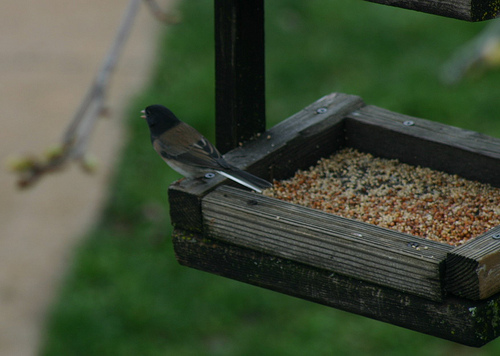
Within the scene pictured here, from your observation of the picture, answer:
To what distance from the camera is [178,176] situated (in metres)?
5.69

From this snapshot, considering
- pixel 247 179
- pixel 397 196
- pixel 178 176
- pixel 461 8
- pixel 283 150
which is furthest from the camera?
pixel 178 176

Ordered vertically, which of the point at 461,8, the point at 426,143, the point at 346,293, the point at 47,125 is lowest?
the point at 47,125

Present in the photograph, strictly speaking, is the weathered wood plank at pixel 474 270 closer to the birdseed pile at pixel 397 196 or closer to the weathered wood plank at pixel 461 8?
the birdseed pile at pixel 397 196

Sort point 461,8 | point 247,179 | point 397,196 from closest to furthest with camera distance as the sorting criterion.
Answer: point 461,8 < point 247,179 < point 397,196

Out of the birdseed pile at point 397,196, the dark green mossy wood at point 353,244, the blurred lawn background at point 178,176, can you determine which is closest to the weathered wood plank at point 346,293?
the dark green mossy wood at point 353,244

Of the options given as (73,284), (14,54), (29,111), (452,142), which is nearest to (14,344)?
(73,284)

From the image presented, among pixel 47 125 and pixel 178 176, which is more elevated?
pixel 178 176

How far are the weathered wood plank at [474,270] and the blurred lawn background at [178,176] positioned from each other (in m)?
2.89

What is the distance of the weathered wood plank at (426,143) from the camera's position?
2.71 m

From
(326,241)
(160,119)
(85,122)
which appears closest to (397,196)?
(326,241)

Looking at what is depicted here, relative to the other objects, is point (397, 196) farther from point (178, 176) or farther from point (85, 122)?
point (178, 176)

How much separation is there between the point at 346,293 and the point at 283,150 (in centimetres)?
64

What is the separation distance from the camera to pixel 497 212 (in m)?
2.50

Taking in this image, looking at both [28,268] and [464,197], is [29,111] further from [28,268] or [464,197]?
[464,197]
